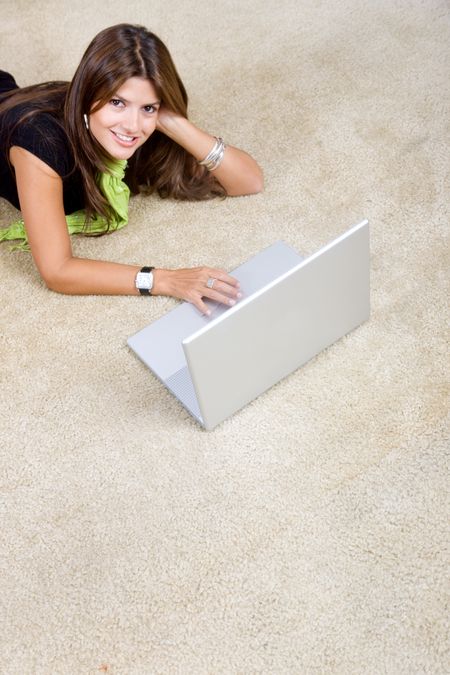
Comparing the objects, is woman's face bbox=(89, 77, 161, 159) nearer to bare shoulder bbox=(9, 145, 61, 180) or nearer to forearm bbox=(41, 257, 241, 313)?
bare shoulder bbox=(9, 145, 61, 180)

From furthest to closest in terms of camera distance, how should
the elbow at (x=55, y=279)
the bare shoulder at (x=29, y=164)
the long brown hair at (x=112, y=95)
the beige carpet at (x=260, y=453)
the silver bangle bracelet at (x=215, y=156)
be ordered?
the silver bangle bracelet at (x=215, y=156), the elbow at (x=55, y=279), the bare shoulder at (x=29, y=164), the long brown hair at (x=112, y=95), the beige carpet at (x=260, y=453)

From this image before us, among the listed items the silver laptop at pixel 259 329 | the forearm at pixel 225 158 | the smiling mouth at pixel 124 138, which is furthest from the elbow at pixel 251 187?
the smiling mouth at pixel 124 138

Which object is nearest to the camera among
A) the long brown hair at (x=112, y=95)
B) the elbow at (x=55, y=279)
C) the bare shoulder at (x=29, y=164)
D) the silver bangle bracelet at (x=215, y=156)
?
the long brown hair at (x=112, y=95)

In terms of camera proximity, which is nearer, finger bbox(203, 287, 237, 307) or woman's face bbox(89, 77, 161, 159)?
woman's face bbox(89, 77, 161, 159)

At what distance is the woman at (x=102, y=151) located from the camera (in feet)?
4.76

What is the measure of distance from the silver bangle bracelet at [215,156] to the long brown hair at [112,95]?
5cm

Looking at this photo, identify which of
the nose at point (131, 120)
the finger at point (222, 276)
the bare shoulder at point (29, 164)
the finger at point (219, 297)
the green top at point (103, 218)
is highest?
the nose at point (131, 120)

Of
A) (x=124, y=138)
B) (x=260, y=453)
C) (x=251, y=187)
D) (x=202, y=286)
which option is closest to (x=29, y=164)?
(x=124, y=138)

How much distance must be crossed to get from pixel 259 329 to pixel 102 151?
1.79 ft

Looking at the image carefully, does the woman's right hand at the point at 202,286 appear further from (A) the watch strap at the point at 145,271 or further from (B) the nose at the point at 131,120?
(B) the nose at the point at 131,120

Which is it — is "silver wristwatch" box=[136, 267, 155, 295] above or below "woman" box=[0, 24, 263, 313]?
below

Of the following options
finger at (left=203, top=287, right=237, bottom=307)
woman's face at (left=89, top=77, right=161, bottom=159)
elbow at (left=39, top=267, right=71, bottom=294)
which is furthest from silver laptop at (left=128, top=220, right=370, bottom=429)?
woman's face at (left=89, top=77, right=161, bottom=159)

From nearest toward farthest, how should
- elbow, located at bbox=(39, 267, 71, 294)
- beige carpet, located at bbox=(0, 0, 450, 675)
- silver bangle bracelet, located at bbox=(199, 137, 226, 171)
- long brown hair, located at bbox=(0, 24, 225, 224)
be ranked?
beige carpet, located at bbox=(0, 0, 450, 675) → long brown hair, located at bbox=(0, 24, 225, 224) → elbow, located at bbox=(39, 267, 71, 294) → silver bangle bracelet, located at bbox=(199, 137, 226, 171)

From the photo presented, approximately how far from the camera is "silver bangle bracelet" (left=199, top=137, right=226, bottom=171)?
175 cm
